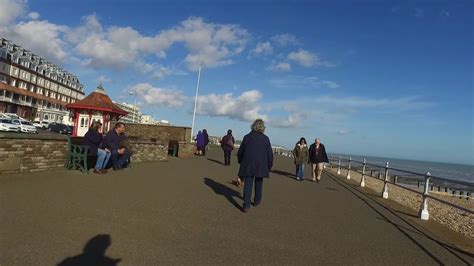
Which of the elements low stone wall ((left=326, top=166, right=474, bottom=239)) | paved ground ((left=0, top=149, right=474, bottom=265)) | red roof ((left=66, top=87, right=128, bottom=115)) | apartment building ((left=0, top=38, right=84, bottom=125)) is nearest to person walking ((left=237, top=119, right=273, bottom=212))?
paved ground ((left=0, top=149, right=474, bottom=265))

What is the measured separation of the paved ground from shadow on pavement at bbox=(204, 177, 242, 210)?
0.09ft

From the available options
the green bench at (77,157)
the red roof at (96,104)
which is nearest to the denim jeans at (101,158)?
the green bench at (77,157)

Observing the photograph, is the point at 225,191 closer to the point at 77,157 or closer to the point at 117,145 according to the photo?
the point at 117,145

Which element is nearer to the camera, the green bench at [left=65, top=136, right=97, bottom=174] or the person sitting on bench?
the green bench at [left=65, top=136, right=97, bottom=174]

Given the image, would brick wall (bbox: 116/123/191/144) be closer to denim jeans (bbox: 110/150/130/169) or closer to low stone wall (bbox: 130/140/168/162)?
low stone wall (bbox: 130/140/168/162)

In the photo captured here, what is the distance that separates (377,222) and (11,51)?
294 ft

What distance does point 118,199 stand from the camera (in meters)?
7.85

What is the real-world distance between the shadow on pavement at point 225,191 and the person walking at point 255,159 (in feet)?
1.73

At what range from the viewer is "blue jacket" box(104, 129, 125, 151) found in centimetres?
1209

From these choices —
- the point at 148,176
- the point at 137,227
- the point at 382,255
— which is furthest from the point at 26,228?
the point at 148,176

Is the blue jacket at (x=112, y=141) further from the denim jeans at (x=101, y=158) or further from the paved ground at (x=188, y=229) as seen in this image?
the paved ground at (x=188, y=229)

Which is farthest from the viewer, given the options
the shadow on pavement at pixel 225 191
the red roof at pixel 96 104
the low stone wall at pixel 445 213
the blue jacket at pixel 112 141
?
the red roof at pixel 96 104

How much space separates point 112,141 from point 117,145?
0.19 m

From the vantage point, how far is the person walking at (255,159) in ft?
25.6
